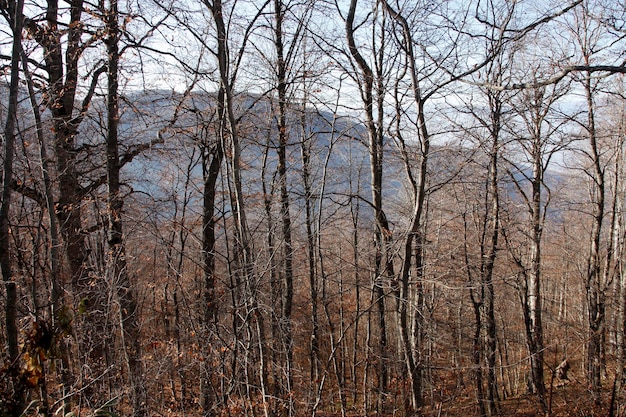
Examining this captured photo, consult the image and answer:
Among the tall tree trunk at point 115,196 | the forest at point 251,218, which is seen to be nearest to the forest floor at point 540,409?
the forest at point 251,218

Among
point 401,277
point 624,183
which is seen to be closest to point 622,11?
point 401,277

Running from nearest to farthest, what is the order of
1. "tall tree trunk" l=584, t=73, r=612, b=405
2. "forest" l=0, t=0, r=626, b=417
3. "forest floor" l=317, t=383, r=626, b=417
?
"forest" l=0, t=0, r=626, b=417
"forest floor" l=317, t=383, r=626, b=417
"tall tree trunk" l=584, t=73, r=612, b=405

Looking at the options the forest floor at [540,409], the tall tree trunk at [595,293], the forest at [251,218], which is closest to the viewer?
the forest at [251,218]

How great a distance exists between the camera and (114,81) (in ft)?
24.3

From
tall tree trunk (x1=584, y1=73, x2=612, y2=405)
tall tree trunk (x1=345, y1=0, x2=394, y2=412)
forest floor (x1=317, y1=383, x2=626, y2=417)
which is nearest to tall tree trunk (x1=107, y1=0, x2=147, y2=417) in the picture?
tall tree trunk (x1=345, y1=0, x2=394, y2=412)

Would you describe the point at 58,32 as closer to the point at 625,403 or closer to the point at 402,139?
the point at 402,139

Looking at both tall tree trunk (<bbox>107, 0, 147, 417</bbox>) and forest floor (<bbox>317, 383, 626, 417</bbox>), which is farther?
forest floor (<bbox>317, 383, 626, 417</bbox>)

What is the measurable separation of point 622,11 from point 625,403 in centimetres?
759

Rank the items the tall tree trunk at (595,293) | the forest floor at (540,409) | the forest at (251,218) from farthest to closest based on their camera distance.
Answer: the tall tree trunk at (595,293), the forest floor at (540,409), the forest at (251,218)

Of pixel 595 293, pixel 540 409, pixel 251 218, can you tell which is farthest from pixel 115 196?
pixel 595 293

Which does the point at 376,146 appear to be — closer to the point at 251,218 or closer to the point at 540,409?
the point at 251,218

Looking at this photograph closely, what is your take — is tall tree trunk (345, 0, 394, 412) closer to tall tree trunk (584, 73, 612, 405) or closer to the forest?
the forest

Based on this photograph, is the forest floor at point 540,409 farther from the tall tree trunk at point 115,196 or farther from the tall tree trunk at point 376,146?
the tall tree trunk at point 115,196

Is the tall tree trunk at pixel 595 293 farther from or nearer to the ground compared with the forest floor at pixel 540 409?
farther from the ground
